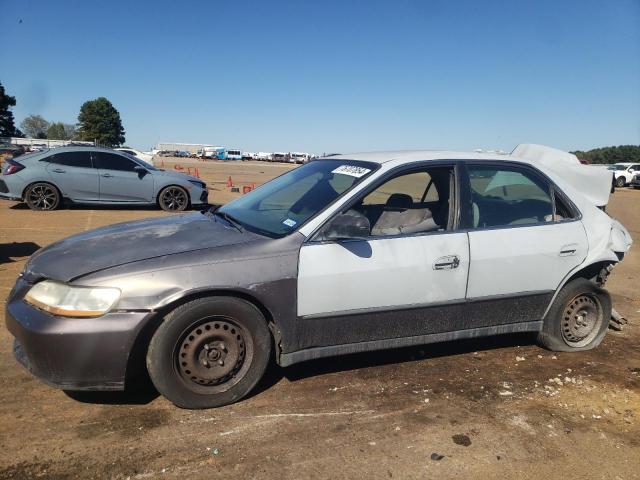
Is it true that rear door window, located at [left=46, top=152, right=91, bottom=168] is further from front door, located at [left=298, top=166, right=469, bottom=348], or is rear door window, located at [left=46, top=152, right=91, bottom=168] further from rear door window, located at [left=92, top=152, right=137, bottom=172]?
front door, located at [left=298, top=166, right=469, bottom=348]

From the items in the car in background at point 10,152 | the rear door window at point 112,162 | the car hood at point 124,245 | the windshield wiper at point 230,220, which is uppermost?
the car in background at point 10,152

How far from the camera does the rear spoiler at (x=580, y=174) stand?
4.52 m

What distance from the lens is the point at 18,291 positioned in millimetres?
3123

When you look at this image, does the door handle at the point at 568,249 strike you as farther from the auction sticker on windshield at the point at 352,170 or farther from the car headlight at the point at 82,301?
the car headlight at the point at 82,301

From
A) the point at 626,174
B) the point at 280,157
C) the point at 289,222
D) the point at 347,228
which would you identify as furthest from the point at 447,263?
the point at 280,157

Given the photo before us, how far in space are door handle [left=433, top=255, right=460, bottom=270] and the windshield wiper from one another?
1.37 m

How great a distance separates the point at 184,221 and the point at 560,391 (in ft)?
9.88

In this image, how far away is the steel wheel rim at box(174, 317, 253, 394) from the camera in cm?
302

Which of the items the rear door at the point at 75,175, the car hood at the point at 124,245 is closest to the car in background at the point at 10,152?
the rear door at the point at 75,175

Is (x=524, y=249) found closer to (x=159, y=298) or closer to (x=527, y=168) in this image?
(x=527, y=168)

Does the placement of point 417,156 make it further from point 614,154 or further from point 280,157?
point 614,154

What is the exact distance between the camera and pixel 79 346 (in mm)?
2789

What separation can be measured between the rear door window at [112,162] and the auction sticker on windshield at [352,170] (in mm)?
9315

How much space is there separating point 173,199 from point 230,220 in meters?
9.18
